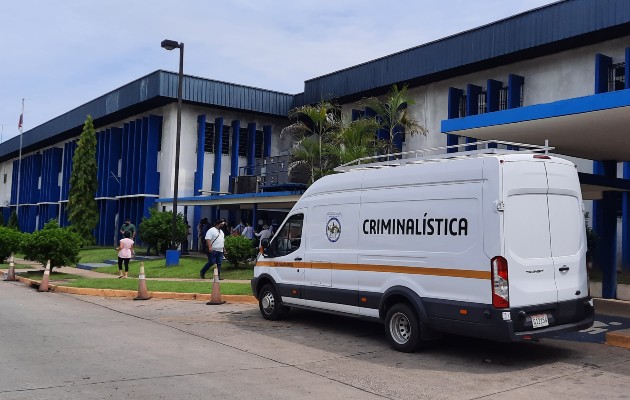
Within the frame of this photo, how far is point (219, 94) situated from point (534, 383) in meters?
26.7

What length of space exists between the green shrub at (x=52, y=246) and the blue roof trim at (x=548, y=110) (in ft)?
44.0

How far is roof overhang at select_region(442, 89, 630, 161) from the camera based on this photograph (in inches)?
381

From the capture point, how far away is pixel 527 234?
7773 millimetres

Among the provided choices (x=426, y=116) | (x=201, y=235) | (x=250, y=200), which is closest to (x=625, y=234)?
(x=426, y=116)

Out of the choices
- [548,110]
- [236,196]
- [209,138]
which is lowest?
[236,196]

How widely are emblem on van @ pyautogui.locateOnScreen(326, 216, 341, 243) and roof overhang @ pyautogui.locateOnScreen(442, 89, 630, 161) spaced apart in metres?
3.94

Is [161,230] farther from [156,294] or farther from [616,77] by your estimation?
[616,77]

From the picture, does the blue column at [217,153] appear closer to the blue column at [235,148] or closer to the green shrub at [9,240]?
the blue column at [235,148]

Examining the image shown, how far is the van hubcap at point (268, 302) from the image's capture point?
1154cm

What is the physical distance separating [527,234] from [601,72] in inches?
507

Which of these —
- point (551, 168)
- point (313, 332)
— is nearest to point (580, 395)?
point (551, 168)

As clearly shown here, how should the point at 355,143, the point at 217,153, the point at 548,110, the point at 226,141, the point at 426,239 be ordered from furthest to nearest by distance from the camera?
the point at 226,141 < the point at 217,153 < the point at 355,143 < the point at 548,110 < the point at 426,239

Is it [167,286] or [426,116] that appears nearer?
[167,286]

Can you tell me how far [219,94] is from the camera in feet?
103
